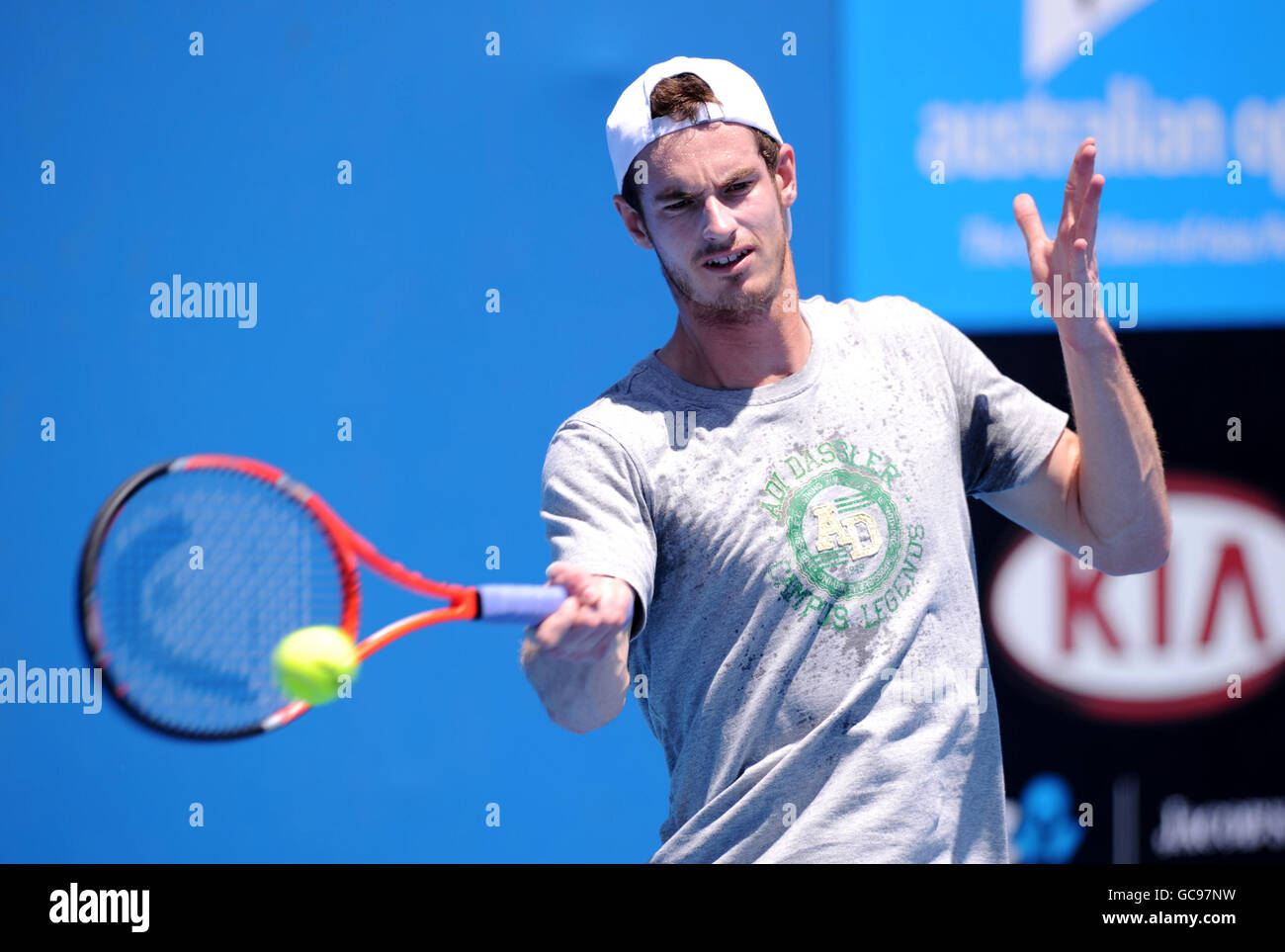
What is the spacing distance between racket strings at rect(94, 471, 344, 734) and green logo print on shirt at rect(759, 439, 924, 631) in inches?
23.6

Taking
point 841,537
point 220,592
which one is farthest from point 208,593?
point 841,537

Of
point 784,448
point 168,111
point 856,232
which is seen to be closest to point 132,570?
point 784,448

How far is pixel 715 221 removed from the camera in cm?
177

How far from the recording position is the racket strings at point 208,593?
164 centimetres

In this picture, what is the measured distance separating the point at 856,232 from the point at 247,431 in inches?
59.9

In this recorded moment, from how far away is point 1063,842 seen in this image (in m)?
3.21

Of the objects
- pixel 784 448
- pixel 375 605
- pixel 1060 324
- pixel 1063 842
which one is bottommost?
pixel 1063 842

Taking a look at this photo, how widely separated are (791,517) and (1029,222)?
1.88ft

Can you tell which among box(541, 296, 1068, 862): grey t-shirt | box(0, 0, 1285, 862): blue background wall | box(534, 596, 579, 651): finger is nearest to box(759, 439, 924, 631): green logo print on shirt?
box(541, 296, 1068, 862): grey t-shirt

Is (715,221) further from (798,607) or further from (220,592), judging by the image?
(220,592)

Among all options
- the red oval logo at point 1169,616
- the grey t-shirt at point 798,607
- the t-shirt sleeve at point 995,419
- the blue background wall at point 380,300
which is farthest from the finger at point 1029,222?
the red oval logo at point 1169,616

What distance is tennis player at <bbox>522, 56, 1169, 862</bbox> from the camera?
1632 mm

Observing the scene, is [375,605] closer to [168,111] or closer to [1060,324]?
[168,111]
